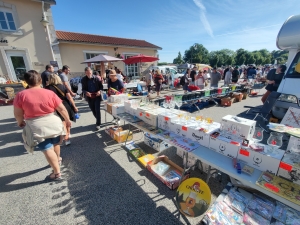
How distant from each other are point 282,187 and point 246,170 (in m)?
0.28

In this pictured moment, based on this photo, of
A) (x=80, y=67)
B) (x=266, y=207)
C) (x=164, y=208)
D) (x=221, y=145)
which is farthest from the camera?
(x=80, y=67)

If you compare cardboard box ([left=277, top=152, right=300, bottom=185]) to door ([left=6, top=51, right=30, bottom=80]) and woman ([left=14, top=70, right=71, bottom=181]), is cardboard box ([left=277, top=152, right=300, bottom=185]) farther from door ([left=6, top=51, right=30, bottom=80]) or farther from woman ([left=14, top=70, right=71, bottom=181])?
door ([left=6, top=51, right=30, bottom=80])

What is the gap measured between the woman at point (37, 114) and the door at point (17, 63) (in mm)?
8858

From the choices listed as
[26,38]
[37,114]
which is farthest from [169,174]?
[26,38]

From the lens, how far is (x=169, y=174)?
2371mm

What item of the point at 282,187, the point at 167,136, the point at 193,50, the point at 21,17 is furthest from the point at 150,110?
the point at 193,50

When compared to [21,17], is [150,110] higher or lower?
lower

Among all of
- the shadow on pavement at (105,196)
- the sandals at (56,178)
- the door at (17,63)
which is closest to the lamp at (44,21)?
the door at (17,63)

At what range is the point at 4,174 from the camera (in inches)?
101

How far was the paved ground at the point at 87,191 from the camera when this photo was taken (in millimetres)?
1782

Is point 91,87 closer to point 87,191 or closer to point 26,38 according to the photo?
point 87,191

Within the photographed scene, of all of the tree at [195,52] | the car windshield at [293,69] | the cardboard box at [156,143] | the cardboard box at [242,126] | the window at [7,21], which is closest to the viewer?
the cardboard box at [242,126]

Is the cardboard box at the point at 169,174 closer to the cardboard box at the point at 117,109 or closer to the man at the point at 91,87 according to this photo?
the cardboard box at the point at 117,109

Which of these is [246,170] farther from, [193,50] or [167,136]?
[193,50]
